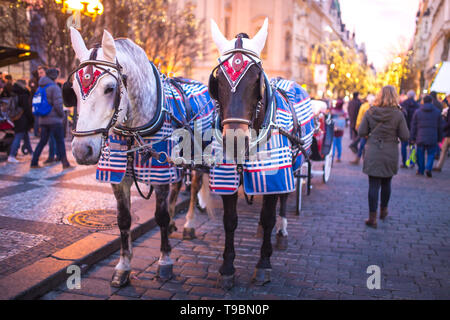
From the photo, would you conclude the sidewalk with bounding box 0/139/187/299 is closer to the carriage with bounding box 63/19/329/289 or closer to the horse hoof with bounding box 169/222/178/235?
the horse hoof with bounding box 169/222/178/235

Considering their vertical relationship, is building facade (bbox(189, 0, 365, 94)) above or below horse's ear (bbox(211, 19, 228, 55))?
above

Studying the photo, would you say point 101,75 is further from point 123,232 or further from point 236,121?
point 123,232

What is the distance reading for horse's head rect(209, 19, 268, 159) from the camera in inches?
126

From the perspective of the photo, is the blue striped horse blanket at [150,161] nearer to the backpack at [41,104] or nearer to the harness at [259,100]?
the harness at [259,100]

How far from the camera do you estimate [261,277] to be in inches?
160

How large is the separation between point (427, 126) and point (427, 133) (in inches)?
7.3

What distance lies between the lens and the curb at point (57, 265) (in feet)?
11.4

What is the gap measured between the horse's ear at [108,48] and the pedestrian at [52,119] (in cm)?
642

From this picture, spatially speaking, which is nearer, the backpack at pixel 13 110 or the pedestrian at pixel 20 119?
the pedestrian at pixel 20 119

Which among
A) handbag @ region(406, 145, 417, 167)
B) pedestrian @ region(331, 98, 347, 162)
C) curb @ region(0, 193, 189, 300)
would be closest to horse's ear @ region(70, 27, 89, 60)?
curb @ region(0, 193, 189, 300)

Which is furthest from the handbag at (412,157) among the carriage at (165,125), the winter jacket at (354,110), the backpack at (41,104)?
the backpack at (41,104)

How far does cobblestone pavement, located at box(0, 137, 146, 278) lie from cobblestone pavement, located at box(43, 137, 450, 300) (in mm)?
635
